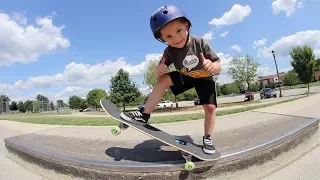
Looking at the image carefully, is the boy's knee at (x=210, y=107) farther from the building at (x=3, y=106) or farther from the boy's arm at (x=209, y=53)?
the building at (x=3, y=106)

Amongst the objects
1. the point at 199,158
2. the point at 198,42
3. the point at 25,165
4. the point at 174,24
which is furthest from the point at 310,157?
the point at 25,165

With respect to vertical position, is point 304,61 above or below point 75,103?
above

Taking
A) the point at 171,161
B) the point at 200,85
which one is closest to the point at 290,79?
the point at 200,85

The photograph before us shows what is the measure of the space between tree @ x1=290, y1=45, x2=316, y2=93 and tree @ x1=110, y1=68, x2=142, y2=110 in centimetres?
2548

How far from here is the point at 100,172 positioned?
2.89 meters

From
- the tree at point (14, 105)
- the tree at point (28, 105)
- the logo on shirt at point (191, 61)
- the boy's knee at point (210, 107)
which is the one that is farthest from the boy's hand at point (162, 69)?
the tree at point (14, 105)

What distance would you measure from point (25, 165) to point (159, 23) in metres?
3.41

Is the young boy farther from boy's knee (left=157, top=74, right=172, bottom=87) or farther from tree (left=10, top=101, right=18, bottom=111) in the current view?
tree (left=10, top=101, right=18, bottom=111)

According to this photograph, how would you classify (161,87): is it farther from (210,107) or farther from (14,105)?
(14,105)

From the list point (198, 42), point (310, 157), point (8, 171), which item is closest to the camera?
point (198, 42)

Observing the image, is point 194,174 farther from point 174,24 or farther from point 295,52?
point 295,52

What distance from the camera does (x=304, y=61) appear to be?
115ft

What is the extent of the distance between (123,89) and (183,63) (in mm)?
43106

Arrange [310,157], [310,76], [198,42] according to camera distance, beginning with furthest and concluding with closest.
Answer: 1. [310,76]
2. [310,157]
3. [198,42]
